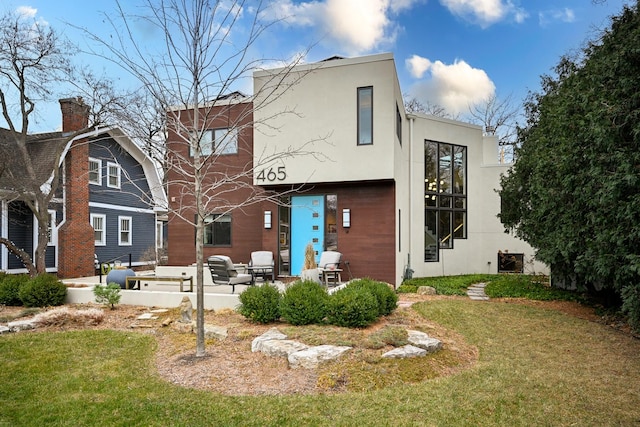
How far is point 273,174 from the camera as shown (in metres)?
11.5

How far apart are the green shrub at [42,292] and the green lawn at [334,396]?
3249mm

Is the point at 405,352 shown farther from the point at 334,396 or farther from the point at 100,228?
the point at 100,228

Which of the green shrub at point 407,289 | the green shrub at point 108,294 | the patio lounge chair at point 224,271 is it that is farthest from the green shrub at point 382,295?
the green shrub at point 108,294

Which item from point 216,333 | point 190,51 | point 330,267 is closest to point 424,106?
point 330,267

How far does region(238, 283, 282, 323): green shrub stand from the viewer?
690 centimetres

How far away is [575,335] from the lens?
7125mm

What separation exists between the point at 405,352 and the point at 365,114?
7111 mm

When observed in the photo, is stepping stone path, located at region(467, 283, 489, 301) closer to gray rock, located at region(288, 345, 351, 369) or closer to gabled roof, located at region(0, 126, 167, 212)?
gray rock, located at region(288, 345, 351, 369)

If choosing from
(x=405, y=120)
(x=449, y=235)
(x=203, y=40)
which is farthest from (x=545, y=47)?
(x=203, y=40)

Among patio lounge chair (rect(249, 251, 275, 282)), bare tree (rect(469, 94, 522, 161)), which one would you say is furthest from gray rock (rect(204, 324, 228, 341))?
bare tree (rect(469, 94, 522, 161))

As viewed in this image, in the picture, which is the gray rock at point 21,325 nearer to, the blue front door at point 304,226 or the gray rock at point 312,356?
the gray rock at point 312,356

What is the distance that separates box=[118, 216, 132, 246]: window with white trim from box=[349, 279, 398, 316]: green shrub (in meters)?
14.9

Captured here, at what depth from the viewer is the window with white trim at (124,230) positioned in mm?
18748

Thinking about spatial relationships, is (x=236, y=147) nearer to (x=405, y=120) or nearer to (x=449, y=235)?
(x=405, y=120)
